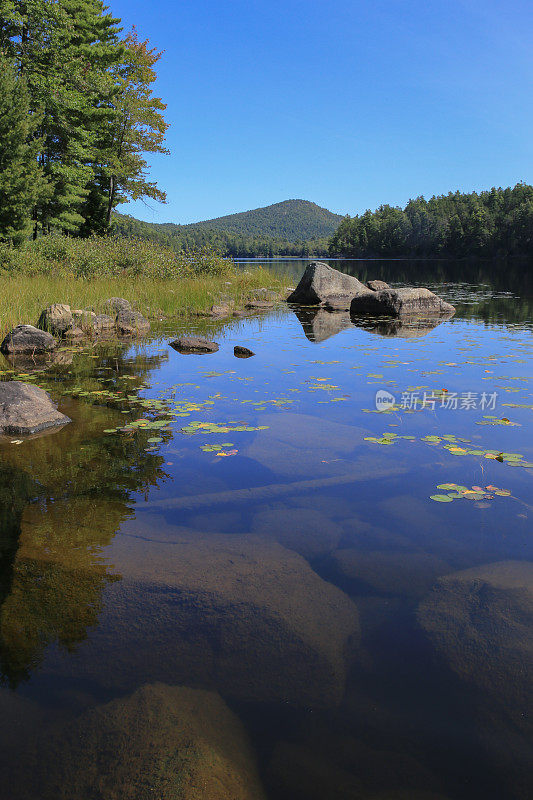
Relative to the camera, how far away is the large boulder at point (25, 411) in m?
5.20

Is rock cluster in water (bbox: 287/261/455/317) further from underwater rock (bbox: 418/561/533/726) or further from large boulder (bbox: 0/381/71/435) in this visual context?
underwater rock (bbox: 418/561/533/726)

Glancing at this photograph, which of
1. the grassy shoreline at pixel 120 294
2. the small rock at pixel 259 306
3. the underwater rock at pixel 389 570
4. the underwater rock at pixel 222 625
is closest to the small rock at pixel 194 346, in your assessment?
the grassy shoreline at pixel 120 294

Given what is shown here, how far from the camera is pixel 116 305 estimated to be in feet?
41.4

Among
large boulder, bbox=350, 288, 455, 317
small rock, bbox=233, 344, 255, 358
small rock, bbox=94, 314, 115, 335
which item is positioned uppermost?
large boulder, bbox=350, 288, 455, 317

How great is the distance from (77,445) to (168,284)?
12516 millimetres

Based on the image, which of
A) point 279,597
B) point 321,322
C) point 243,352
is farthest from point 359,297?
point 279,597

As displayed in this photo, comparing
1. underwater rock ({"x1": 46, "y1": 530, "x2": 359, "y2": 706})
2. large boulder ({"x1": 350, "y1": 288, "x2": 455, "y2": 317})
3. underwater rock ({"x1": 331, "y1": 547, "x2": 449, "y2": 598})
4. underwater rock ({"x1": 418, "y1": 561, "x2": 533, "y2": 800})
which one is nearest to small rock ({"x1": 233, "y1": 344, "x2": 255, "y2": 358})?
underwater rock ({"x1": 46, "y1": 530, "x2": 359, "y2": 706})

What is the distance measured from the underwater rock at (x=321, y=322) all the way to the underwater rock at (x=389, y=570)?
8957 mm

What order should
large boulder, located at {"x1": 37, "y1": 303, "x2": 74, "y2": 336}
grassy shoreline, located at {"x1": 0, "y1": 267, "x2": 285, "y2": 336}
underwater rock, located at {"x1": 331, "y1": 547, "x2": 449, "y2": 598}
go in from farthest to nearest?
grassy shoreline, located at {"x1": 0, "y1": 267, "x2": 285, "y2": 336} < large boulder, located at {"x1": 37, "y1": 303, "x2": 74, "y2": 336} < underwater rock, located at {"x1": 331, "y1": 547, "x2": 449, "y2": 598}

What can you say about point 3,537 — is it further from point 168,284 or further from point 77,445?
point 168,284

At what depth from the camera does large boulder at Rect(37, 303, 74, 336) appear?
35.5 feet

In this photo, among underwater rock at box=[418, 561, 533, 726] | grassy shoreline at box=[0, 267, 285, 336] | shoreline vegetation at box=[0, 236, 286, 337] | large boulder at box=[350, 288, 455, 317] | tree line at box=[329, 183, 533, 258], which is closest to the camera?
underwater rock at box=[418, 561, 533, 726]

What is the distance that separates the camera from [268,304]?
19.2m

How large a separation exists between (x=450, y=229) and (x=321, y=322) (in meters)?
99.4
